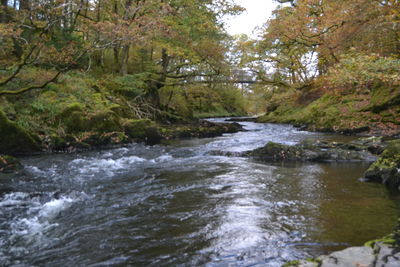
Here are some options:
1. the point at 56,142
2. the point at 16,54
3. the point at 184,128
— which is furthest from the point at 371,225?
the point at 16,54

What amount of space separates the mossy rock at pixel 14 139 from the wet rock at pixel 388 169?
9.64m

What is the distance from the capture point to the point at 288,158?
8609mm

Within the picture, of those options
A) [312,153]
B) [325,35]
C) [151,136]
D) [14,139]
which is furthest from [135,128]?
[325,35]

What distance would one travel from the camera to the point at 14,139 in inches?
363

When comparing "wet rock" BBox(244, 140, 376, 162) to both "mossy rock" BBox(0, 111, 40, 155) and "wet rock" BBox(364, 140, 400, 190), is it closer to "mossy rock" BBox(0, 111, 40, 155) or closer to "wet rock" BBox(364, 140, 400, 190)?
"wet rock" BBox(364, 140, 400, 190)

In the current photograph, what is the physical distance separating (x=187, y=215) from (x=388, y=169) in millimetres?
4087

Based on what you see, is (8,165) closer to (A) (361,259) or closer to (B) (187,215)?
(B) (187,215)

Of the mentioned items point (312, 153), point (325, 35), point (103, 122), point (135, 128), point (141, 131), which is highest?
point (325, 35)

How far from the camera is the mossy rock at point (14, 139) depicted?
8.92 metres

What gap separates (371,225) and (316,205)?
93 centimetres

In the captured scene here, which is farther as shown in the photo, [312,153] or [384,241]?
[312,153]

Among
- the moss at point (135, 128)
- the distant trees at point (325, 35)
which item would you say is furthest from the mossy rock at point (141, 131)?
the distant trees at point (325, 35)

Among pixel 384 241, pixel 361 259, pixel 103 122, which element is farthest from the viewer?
pixel 103 122

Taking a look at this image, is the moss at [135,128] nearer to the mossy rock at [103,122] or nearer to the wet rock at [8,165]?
the mossy rock at [103,122]
